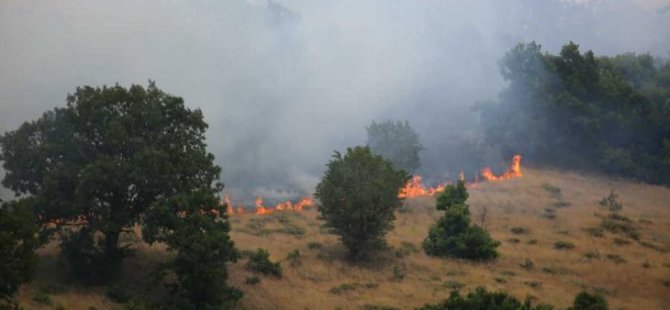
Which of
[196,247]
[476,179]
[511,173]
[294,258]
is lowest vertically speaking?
[294,258]

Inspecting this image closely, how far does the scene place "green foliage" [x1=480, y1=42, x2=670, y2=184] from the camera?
73188mm

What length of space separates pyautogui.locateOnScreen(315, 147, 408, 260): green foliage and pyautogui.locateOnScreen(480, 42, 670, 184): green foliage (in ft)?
131

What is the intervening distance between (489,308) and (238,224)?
106ft

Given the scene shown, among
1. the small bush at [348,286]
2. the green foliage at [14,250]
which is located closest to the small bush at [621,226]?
the small bush at [348,286]

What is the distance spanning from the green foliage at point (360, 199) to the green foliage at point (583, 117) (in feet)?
131

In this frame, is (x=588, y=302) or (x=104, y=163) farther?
(x=104, y=163)

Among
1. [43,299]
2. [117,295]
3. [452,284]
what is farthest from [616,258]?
[43,299]

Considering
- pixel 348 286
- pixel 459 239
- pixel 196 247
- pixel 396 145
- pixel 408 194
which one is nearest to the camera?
pixel 196 247

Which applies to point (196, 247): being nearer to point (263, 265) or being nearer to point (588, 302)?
point (263, 265)

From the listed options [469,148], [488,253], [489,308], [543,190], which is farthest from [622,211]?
[489,308]

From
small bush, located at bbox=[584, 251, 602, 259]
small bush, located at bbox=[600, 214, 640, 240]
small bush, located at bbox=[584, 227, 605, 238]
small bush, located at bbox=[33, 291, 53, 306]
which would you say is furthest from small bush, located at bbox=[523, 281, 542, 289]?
small bush, located at bbox=[33, 291, 53, 306]

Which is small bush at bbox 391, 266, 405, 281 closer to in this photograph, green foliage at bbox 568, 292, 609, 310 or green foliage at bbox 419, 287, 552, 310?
green foliage at bbox 568, 292, 609, 310

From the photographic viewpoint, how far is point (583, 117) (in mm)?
73125

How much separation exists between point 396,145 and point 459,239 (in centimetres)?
2977
